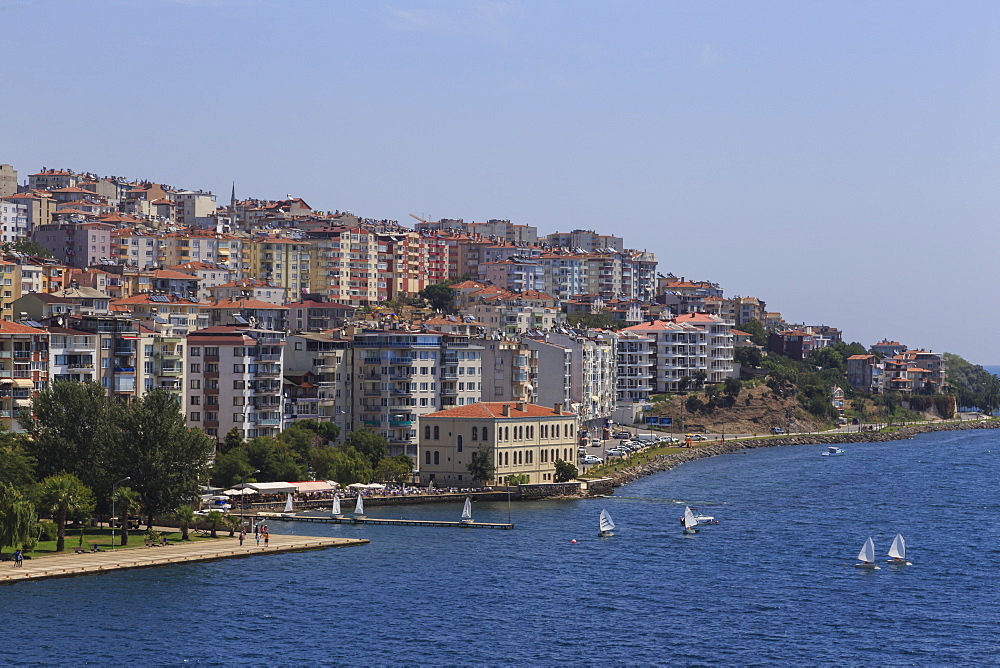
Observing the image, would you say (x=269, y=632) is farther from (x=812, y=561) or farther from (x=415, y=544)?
(x=812, y=561)

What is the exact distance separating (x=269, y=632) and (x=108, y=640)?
607cm

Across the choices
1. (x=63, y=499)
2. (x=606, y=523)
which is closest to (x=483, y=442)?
(x=606, y=523)

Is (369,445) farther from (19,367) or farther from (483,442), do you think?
(19,367)

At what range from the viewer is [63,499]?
68938mm

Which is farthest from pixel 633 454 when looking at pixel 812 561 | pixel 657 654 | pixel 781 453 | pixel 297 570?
pixel 657 654

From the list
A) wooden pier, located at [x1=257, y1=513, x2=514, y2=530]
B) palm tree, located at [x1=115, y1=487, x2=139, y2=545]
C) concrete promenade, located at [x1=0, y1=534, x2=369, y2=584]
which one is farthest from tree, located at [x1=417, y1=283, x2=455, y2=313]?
palm tree, located at [x1=115, y1=487, x2=139, y2=545]

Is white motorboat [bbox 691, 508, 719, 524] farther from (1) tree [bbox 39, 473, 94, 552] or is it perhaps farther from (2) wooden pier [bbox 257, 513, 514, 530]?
(1) tree [bbox 39, 473, 94, 552]

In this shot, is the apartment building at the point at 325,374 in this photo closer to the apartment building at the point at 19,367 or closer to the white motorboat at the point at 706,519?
the apartment building at the point at 19,367

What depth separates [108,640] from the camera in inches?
2125

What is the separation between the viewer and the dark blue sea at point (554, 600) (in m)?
54.2

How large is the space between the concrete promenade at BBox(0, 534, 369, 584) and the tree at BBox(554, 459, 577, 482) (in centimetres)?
2818

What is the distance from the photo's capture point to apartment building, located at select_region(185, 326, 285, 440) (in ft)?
337

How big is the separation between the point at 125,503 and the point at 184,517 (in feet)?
10.2

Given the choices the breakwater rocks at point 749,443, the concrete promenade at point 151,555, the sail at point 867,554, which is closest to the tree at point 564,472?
the breakwater rocks at point 749,443
